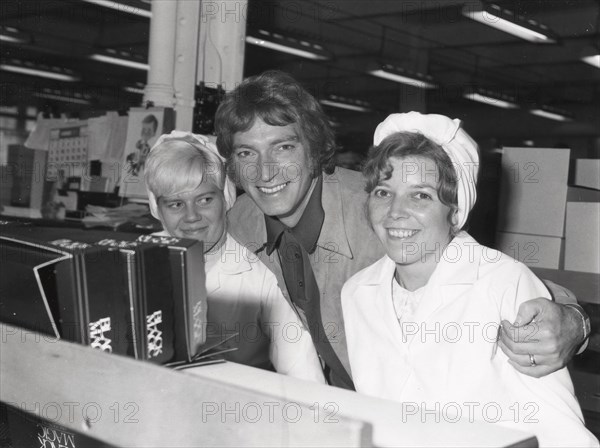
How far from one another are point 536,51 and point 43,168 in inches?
290

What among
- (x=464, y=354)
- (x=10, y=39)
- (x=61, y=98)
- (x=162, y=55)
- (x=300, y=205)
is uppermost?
(x=10, y=39)

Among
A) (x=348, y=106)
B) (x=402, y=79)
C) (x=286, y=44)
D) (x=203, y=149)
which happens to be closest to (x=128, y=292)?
(x=203, y=149)

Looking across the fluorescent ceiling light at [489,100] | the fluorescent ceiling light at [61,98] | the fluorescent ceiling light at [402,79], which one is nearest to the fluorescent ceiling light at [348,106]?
the fluorescent ceiling light at [402,79]

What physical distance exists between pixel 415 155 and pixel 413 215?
141mm

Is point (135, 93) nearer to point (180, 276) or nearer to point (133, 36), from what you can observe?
point (133, 36)

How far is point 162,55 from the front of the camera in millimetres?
3389

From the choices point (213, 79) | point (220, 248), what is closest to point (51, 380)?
point (220, 248)

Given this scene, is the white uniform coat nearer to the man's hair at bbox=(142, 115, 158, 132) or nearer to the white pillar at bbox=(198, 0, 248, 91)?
the man's hair at bbox=(142, 115, 158, 132)

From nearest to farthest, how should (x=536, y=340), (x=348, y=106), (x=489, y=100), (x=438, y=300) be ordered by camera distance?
(x=536, y=340) → (x=438, y=300) → (x=489, y=100) → (x=348, y=106)

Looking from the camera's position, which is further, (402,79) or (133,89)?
(133,89)

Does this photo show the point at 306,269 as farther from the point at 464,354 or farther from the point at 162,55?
the point at 162,55

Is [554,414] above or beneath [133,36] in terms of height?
beneath

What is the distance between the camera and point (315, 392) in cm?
95

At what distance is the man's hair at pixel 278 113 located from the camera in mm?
1861
